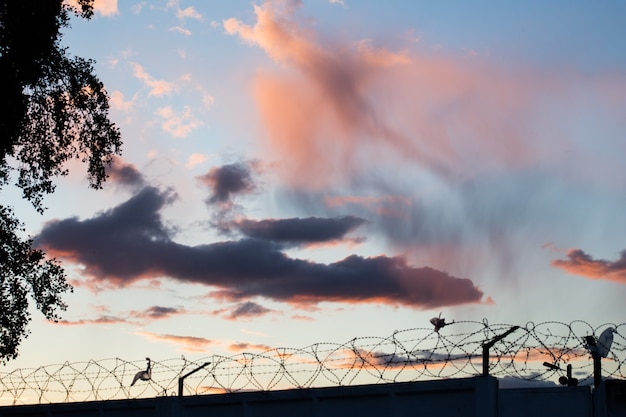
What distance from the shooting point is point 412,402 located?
61.9ft

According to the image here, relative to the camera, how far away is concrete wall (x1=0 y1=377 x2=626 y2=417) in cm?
1755

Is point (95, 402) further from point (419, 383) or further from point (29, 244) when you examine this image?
point (419, 383)

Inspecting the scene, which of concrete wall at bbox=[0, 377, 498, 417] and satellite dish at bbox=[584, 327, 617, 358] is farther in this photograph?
concrete wall at bbox=[0, 377, 498, 417]

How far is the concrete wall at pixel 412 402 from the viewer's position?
17.5m

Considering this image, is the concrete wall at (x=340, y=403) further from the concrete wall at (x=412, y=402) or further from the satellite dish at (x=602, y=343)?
the satellite dish at (x=602, y=343)

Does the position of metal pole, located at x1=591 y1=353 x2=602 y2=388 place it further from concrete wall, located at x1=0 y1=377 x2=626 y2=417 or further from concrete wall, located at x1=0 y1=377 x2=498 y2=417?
concrete wall, located at x1=0 y1=377 x2=498 y2=417

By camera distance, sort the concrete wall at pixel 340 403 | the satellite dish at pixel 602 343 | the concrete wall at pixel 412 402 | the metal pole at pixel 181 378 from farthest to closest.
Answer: the metal pole at pixel 181 378
the concrete wall at pixel 340 403
the concrete wall at pixel 412 402
the satellite dish at pixel 602 343

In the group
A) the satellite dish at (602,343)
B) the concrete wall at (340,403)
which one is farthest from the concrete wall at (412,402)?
the satellite dish at (602,343)

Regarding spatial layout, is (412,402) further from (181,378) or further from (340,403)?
(181,378)

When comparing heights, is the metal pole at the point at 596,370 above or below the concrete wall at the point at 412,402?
above

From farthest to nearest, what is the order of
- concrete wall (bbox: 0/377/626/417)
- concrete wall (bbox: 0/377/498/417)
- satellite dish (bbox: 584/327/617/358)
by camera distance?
concrete wall (bbox: 0/377/498/417), concrete wall (bbox: 0/377/626/417), satellite dish (bbox: 584/327/617/358)

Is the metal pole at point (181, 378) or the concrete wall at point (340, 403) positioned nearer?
the concrete wall at point (340, 403)


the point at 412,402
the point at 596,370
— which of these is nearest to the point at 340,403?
the point at 412,402

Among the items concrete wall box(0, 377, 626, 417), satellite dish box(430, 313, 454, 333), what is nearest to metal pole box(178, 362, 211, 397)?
concrete wall box(0, 377, 626, 417)
